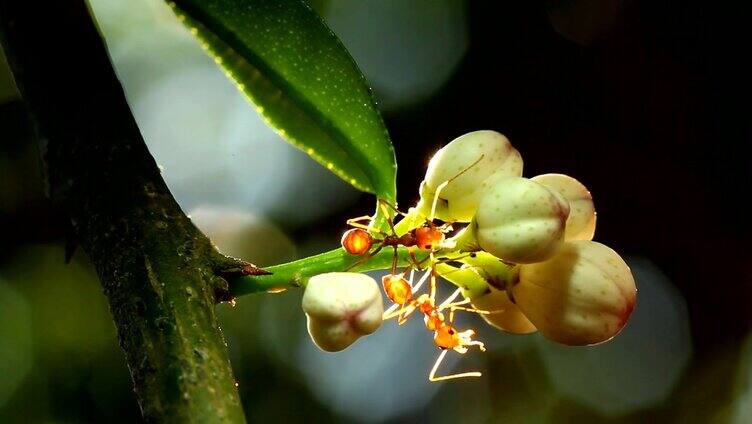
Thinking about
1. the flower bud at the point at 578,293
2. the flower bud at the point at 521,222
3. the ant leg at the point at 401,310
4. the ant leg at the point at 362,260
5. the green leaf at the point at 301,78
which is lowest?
the ant leg at the point at 401,310

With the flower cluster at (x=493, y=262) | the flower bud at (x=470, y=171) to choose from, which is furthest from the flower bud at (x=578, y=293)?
the flower bud at (x=470, y=171)

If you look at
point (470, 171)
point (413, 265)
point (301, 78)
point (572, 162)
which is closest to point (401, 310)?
point (413, 265)

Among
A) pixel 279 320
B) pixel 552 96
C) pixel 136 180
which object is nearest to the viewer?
pixel 136 180

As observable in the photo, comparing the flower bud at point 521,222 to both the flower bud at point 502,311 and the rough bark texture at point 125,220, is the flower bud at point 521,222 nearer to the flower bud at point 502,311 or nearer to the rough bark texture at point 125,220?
the flower bud at point 502,311

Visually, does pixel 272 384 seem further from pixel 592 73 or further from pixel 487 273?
pixel 487 273

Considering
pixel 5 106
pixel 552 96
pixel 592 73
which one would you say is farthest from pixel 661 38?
pixel 5 106

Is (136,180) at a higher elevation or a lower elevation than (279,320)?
higher

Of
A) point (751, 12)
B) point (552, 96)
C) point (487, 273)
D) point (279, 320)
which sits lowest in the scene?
→ point (279, 320)

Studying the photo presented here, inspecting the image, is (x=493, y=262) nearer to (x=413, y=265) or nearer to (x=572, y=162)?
(x=413, y=265)
